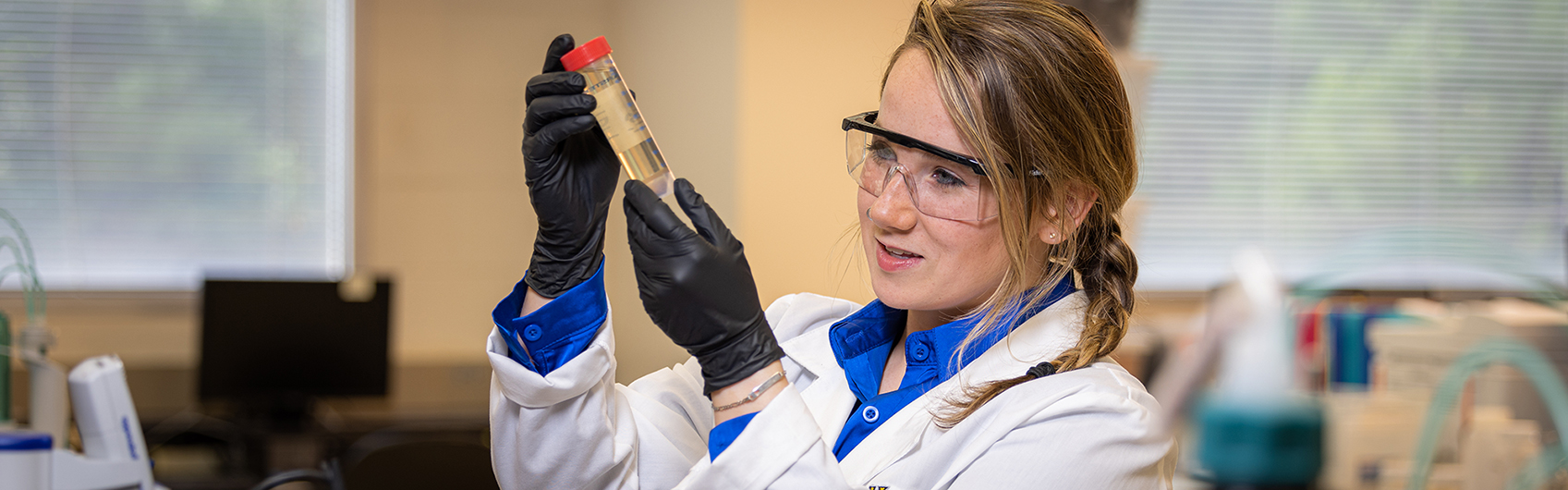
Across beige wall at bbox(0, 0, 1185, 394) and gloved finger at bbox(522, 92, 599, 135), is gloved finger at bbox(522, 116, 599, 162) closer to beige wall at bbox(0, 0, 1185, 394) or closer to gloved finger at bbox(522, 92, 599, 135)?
gloved finger at bbox(522, 92, 599, 135)

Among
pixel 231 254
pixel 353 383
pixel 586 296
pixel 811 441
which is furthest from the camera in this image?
pixel 231 254

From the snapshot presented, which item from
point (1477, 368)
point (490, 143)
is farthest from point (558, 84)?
point (490, 143)

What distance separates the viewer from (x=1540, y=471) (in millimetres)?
388

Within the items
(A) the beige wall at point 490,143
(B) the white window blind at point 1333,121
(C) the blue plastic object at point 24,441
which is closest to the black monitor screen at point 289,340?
(A) the beige wall at point 490,143

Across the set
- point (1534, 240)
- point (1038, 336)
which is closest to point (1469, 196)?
point (1534, 240)

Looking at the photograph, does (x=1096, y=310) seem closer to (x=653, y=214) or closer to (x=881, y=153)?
(x=881, y=153)

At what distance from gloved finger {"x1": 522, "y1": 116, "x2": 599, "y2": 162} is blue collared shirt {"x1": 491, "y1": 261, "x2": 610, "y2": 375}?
0.13m

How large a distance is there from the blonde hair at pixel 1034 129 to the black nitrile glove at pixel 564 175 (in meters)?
0.34

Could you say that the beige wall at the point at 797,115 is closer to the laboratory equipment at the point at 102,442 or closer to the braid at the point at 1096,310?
the braid at the point at 1096,310

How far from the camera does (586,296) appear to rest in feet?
3.18

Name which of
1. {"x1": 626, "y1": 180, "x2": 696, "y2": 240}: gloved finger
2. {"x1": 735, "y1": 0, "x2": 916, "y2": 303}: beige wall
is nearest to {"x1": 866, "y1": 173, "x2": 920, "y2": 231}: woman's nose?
{"x1": 626, "y1": 180, "x2": 696, "y2": 240}: gloved finger

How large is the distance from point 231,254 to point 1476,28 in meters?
4.62

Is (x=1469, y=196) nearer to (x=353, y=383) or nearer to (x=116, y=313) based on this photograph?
(x=353, y=383)

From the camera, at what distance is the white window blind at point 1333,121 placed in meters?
3.61
